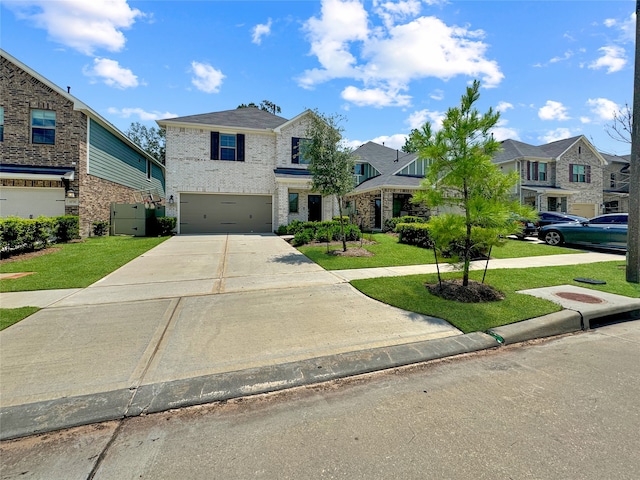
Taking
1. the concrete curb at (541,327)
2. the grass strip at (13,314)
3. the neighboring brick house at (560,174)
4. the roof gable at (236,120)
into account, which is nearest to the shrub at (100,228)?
the roof gable at (236,120)

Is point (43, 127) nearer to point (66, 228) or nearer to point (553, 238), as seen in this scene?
point (66, 228)

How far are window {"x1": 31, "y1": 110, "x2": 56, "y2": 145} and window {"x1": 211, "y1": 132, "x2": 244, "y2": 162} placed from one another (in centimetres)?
747

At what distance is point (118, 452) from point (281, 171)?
17.8m

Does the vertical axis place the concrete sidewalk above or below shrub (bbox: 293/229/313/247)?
below

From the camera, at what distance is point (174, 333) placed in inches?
166

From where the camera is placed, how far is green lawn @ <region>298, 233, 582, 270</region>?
919 cm

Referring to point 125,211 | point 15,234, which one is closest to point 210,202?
point 125,211

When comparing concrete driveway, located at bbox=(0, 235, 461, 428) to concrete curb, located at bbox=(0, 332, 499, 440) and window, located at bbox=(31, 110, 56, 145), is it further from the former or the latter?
window, located at bbox=(31, 110, 56, 145)

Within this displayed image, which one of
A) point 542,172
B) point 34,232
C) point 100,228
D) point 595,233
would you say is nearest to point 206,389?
point 34,232

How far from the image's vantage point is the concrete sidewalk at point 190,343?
111 inches

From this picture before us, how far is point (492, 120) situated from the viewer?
5.71m

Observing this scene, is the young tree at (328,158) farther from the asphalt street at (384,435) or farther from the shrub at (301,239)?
the asphalt street at (384,435)

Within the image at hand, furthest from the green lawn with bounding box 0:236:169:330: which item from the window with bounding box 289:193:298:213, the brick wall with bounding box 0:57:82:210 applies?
the window with bounding box 289:193:298:213

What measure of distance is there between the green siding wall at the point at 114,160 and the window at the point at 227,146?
229 inches
